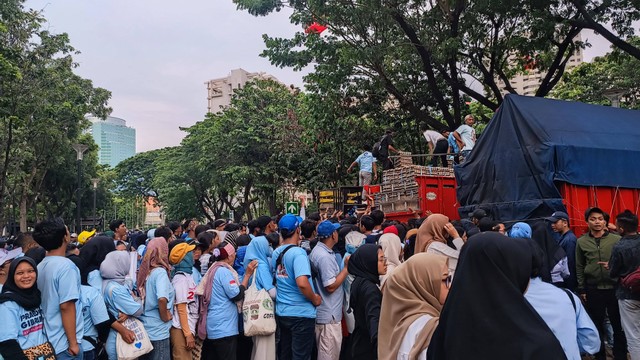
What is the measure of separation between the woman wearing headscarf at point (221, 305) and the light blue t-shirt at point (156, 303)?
437 millimetres

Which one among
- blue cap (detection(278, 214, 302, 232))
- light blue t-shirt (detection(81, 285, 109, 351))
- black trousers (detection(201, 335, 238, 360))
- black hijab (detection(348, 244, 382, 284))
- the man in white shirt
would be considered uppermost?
the man in white shirt

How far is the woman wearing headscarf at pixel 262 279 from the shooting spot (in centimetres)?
540

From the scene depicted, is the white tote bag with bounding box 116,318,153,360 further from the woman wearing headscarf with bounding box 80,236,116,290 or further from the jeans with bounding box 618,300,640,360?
the jeans with bounding box 618,300,640,360

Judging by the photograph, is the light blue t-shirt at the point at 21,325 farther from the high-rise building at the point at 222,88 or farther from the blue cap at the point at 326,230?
the high-rise building at the point at 222,88

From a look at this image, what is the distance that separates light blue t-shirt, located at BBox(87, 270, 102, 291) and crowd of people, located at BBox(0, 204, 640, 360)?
0.01m

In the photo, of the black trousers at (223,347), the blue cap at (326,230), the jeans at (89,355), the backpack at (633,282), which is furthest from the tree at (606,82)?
the jeans at (89,355)

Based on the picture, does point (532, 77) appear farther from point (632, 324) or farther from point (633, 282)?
point (633, 282)

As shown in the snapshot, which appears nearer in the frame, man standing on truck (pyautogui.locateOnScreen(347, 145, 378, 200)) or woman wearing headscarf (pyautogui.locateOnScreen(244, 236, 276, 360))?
woman wearing headscarf (pyautogui.locateOnScreen(244, 236, 276, 360))

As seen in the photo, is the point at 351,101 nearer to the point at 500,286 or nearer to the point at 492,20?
the point at 492,20

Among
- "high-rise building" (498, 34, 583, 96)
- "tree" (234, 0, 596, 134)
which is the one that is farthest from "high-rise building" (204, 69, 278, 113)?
"tree" (234, 0, 596, 134)

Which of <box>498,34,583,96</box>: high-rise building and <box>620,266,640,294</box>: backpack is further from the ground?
<box>498,34,583,96</box>: high-rise building

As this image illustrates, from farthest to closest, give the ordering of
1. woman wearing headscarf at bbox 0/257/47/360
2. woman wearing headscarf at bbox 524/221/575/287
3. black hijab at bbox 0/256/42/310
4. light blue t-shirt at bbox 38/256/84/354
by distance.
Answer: woman wearing headscarf at bbox 524/221/575/287, light blue t-shirt at bbox 38/256/84/354, black hijab at bbox 0/256/42/310, woman wearing headscarf at bbox 0/257/47/360

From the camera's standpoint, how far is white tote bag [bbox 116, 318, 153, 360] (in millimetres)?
4632

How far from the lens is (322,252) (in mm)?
5348
